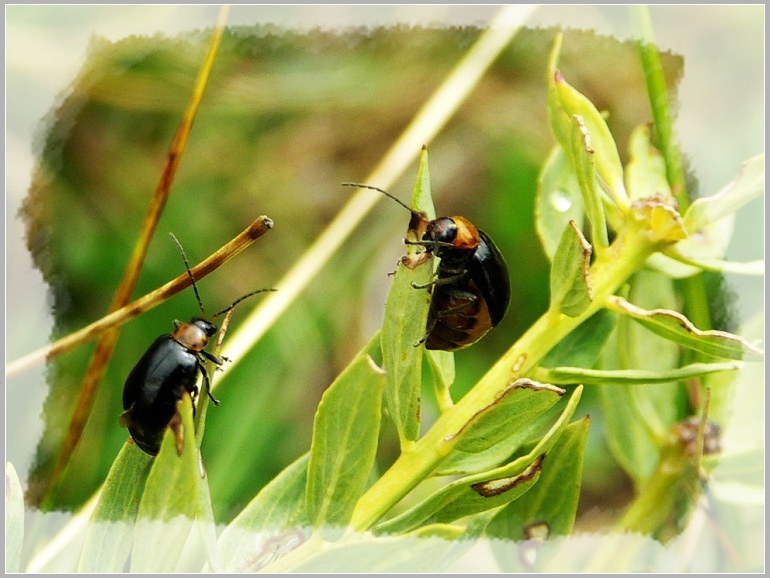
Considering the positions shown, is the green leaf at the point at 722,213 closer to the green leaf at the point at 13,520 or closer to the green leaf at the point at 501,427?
the green leaf at the point at 501,427

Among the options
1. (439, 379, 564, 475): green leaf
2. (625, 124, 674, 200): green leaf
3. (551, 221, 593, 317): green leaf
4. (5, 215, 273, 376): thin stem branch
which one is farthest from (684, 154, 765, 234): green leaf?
(5, 215, 273, 376): thin stem branch

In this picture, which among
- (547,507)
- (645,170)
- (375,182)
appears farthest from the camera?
(375,182)

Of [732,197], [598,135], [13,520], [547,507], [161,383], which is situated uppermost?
[598,135]

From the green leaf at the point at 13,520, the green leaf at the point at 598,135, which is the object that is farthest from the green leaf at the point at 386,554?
the green leaf at the point at 598,135

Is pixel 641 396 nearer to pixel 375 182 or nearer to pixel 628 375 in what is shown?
pixel 628 375

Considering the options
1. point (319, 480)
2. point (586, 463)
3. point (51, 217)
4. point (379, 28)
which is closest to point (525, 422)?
point (319, 480)

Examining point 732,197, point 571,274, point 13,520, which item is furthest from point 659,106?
point 13,520
